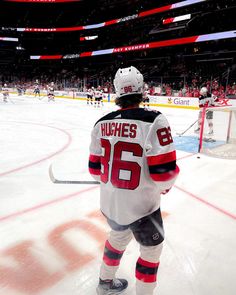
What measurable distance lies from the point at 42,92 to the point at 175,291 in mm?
27008

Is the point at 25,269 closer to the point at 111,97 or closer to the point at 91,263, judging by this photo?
the point at 91,263

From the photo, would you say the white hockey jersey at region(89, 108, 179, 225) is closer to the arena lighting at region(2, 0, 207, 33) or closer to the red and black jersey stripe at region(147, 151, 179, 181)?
the red and black jersey stripe at region(147, 151, 179, 181)

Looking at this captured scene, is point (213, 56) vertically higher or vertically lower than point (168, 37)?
lower

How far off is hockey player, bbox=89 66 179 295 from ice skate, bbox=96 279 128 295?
0.34 m

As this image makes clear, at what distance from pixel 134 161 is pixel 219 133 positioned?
648 centimetres

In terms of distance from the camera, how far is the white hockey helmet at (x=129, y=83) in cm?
149

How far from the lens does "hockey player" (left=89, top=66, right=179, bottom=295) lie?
4.73 ft

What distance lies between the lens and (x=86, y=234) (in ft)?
8.97

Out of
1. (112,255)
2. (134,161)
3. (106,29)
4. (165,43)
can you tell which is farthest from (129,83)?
(106,29)

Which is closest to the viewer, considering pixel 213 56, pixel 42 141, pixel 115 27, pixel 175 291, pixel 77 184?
pixel 175 291

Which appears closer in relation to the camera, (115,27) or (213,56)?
(213,56)

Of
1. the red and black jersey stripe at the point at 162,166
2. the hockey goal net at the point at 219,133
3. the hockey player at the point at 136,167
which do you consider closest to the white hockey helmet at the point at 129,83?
the hockey player at the point at 136,167

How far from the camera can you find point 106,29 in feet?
108

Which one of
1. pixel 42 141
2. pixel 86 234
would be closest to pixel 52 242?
pixel 86 234
